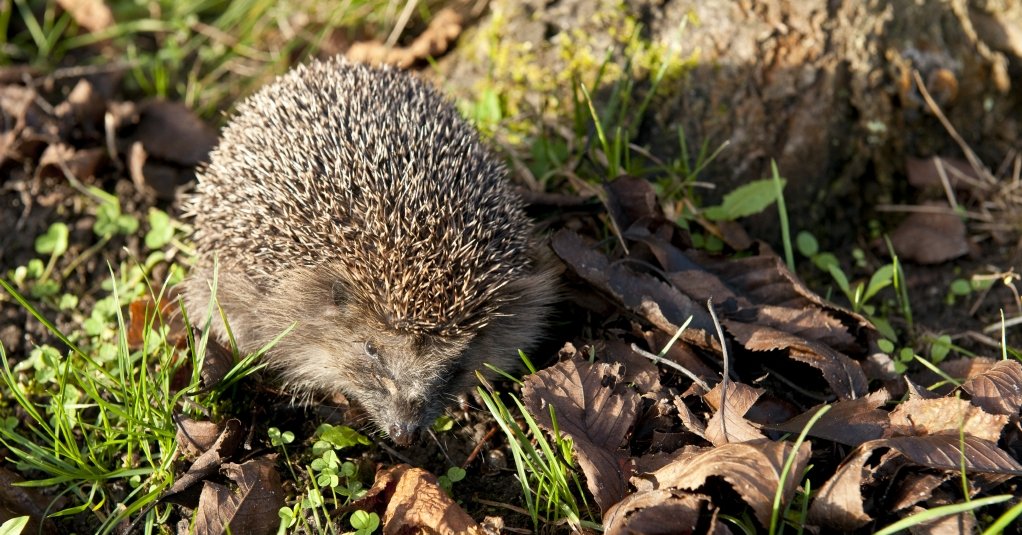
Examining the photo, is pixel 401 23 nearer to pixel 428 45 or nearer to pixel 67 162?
pixel 428 45

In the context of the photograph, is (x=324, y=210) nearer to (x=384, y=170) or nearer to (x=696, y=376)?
(x=384, y=170)

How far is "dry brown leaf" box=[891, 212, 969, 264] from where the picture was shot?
471cm

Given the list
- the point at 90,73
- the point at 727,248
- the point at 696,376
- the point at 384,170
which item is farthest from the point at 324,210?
the point at 90,73

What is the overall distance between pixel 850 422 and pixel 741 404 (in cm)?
41

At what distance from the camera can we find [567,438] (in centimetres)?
318

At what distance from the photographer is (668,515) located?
112 inches

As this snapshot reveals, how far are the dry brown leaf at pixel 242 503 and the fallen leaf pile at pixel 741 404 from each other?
1.11 m

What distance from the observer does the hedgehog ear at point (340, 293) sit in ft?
12.4

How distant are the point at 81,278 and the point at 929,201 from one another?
494 centimetres

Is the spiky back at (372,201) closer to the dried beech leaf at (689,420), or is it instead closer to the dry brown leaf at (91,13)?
the dried beech leaf at (689,420)

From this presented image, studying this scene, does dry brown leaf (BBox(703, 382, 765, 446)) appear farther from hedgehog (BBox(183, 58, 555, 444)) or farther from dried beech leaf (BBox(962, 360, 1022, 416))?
hedgehog (BBox(183, 58, 555, 444))

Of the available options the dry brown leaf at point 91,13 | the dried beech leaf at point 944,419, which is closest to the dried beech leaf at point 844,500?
the dried beech leaf at point 944,419

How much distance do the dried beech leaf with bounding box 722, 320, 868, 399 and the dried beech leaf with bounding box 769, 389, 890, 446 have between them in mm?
131

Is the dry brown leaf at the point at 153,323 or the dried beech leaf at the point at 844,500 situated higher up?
the dry brown leaf at the point at 153,323
